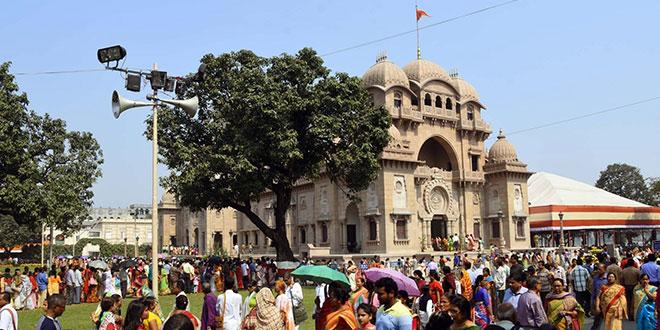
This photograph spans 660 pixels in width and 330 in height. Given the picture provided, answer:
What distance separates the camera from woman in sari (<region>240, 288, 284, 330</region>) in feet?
27.8

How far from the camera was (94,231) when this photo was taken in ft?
323

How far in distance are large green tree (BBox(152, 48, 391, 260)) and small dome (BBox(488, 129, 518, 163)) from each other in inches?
856

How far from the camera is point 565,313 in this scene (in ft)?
25.5

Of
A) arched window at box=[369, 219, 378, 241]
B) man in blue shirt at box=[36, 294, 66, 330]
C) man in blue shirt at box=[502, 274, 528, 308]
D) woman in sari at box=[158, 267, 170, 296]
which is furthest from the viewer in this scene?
arched window at box=[369, 219, 378, 241]

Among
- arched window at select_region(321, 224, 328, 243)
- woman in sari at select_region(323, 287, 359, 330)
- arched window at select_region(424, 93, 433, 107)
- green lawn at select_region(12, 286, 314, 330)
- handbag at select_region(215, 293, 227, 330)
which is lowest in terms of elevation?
green lawn at select_region(12, 286, 314, 330)

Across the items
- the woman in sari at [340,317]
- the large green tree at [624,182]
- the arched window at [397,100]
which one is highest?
the arched window at [397,100]

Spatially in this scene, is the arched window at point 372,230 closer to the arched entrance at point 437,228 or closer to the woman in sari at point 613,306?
the arched entrance at point 437,228

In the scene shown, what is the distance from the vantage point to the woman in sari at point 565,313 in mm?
7763

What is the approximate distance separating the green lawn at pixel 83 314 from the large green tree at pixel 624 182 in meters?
69.6

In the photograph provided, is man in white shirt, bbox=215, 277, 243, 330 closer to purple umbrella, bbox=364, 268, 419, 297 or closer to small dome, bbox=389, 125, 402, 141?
purple umbrella, bbox=364, 268, 419, 297

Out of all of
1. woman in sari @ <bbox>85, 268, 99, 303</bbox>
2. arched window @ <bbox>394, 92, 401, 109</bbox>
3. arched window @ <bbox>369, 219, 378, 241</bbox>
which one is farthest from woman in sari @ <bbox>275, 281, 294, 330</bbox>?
arched window @ <bbox>394, 92, 401, 109</bbox>

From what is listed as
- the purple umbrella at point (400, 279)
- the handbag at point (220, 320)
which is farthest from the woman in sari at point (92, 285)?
the purple umbrella at point (400, 279)

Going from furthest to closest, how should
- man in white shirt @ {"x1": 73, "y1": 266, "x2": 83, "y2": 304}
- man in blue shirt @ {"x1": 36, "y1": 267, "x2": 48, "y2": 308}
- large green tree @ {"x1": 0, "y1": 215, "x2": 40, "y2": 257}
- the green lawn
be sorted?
large green tree @ {"x1": 0, "y1": 215, "x2": 40, "y2": 257}
man in white shirt @ {"x1": 73, "y1": 266, "x2": 83, "y2": 304}
man in blue shirt @ {"x1": 36, "y1": 267, "x2": 48, "y2": 308}
the green lawn

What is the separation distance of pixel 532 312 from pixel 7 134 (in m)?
22.9
